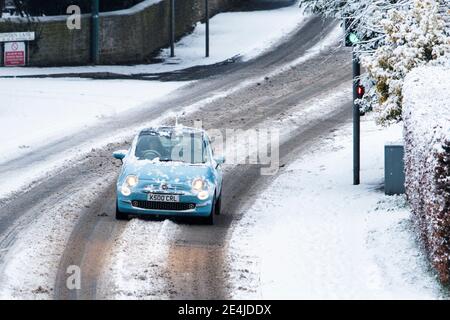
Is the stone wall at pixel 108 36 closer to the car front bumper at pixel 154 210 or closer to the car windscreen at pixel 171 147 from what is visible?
the car windscreen at pixel 171 147

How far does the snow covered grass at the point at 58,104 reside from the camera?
102 ft

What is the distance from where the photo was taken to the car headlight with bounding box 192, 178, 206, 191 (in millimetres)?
21594

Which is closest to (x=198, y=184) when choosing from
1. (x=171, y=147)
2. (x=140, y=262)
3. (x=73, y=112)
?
(x=171, y=147)

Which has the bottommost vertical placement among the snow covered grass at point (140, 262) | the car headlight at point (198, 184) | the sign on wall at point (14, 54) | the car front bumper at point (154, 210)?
the snow covered grass at point (140, 262)

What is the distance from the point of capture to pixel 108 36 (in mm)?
44094

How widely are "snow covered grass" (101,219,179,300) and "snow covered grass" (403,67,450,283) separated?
382cm

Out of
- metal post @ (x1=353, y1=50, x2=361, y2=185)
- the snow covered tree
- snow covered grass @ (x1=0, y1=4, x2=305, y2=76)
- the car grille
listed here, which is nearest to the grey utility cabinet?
the snow covered tree

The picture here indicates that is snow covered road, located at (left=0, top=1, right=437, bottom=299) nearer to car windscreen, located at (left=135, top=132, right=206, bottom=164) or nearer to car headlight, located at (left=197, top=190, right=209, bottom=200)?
car headlight, located at (left=197, top=190, right=209, bottom=200)

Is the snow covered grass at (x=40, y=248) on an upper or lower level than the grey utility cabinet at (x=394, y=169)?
lower

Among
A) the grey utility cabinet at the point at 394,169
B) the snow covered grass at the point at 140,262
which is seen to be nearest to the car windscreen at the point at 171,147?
the snow covered grass at the point at 140,262

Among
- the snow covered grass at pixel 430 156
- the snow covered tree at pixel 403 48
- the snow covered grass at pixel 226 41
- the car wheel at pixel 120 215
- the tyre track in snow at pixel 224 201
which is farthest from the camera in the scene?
the snow covered grass at pixel 226 41

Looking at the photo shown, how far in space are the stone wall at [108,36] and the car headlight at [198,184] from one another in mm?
22068

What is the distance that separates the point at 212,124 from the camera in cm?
3309

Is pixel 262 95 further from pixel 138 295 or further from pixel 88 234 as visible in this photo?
pixel 138 295
